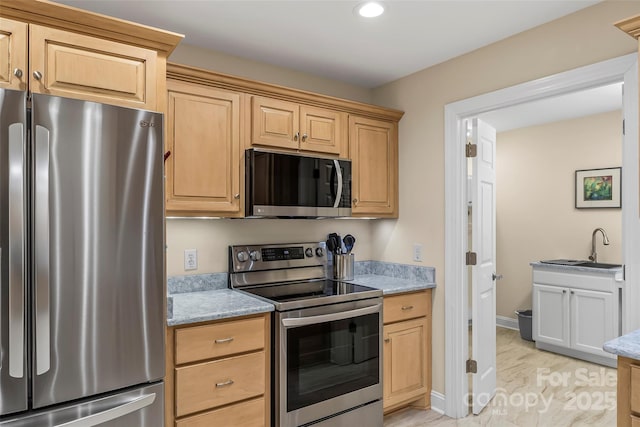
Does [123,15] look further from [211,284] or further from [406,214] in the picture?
[406,214]

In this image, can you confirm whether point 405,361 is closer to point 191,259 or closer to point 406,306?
point 406,306

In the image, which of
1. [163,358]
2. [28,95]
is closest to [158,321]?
[163,358]

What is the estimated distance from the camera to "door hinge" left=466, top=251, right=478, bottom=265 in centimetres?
281

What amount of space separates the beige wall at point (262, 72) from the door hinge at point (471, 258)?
1534mm

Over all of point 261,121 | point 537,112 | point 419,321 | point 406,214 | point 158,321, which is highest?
point 537,112

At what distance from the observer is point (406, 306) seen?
282 cm

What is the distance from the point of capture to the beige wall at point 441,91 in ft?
6.97

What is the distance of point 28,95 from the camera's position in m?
1.54

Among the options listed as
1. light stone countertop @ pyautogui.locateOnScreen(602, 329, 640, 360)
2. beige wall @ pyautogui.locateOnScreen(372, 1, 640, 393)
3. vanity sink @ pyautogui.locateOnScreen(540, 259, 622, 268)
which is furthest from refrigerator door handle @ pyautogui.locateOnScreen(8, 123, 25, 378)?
vanity sink @ pyautogui.locateOnScreen(540, 259, 622, 268)

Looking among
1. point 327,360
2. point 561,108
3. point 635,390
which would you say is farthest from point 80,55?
point 561,108

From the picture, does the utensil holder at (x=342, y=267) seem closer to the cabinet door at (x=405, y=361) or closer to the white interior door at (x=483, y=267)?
the cabinet door at (x=405, y=361)

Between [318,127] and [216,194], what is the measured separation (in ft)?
2.84

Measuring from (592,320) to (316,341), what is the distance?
2929 mm

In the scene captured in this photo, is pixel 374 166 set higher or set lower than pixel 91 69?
lower
